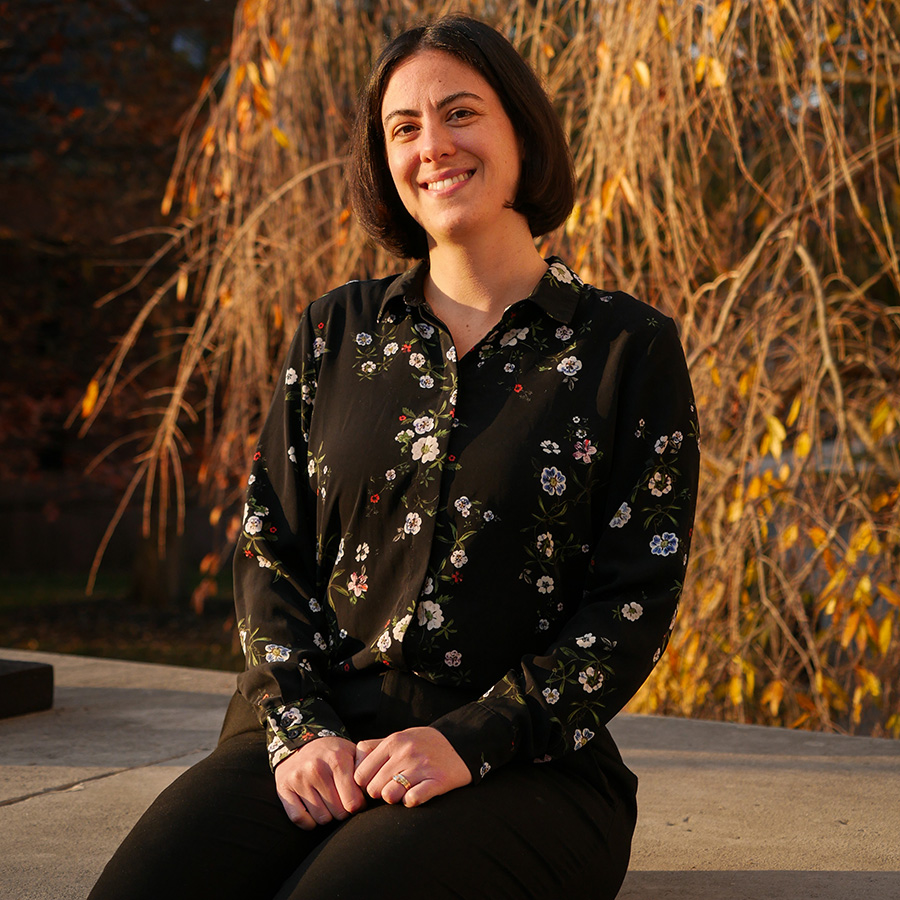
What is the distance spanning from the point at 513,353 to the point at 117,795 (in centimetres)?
116

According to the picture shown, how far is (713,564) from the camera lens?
2.82 metres

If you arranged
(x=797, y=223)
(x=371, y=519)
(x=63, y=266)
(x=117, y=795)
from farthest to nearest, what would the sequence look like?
(x=63, y=266), (x=797, y=223), (x=117, y=795), (x=371, y=519)

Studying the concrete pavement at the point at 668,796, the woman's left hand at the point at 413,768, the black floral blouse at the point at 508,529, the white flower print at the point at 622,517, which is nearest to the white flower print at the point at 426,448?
the black floral blouse at the point at 508,529

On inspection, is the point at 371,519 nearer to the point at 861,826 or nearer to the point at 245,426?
the point at 861,826

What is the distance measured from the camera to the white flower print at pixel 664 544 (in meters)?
1.46

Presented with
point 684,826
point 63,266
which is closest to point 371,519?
point 684,826

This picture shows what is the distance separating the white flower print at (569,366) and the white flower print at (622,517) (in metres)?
0.18

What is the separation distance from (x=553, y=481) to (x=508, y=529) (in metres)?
0.08

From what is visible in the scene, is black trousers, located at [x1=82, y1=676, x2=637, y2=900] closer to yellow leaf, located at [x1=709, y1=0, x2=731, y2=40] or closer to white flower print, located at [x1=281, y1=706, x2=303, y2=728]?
white flower print, located at [x1=281, y1=706, x2=303, y2=728]

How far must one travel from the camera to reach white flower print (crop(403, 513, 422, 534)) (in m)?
1.50

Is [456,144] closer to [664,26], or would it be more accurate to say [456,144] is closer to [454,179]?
[454,179]

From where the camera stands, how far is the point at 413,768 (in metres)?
1.31

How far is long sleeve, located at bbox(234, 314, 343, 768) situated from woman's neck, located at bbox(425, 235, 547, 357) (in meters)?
0.20

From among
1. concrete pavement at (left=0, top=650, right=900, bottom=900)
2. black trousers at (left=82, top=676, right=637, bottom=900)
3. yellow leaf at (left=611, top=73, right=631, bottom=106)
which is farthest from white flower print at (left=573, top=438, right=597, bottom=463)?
yellow leaf at (left=611, top=73, right=631, bottom=106)
